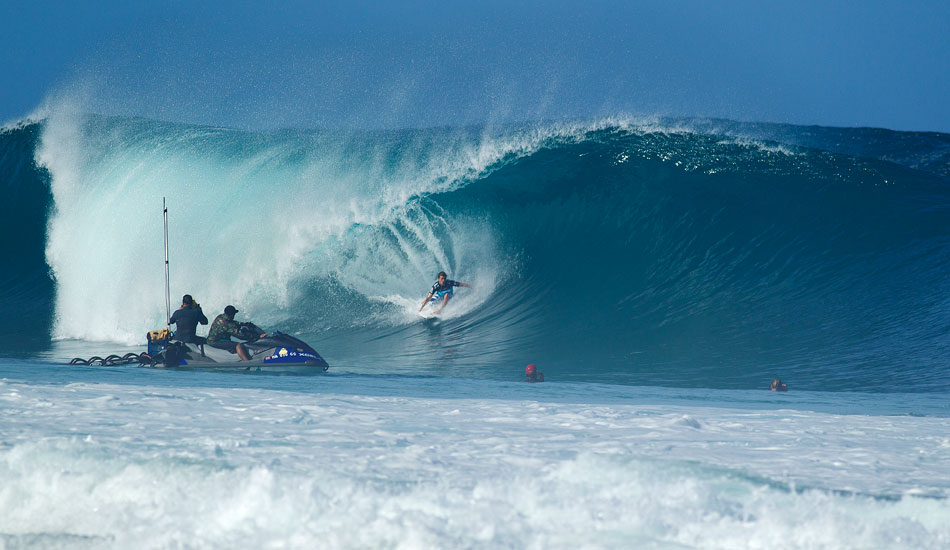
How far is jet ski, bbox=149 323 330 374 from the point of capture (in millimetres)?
9078

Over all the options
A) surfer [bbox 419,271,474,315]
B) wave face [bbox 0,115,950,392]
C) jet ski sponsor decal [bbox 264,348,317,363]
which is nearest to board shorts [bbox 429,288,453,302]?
surfer [bbox 419,271,474,315]

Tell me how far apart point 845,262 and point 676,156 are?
4.96 meters

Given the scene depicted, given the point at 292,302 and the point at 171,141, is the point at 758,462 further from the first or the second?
the point at 171,141

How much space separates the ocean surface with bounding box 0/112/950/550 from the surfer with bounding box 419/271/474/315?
37 centimetres

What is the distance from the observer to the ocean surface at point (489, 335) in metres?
3.26

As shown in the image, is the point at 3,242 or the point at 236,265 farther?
the point at 3,242

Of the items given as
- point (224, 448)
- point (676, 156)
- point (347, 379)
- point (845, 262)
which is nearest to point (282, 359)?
point (347, 379)

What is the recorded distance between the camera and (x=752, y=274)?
42.6 ft

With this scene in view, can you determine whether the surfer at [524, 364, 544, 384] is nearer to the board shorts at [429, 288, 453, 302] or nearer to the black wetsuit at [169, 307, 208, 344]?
the black wetsuit at [169, 307, 208, 344]

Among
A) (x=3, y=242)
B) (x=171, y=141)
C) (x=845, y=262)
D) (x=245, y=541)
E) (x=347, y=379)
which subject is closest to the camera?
(x=245, y=541)

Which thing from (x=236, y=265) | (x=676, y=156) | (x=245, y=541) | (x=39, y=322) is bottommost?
(x=245, y=541)

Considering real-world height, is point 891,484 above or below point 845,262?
below

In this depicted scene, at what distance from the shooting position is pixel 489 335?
1191cm

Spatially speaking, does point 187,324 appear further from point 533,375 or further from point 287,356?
point 533,375
